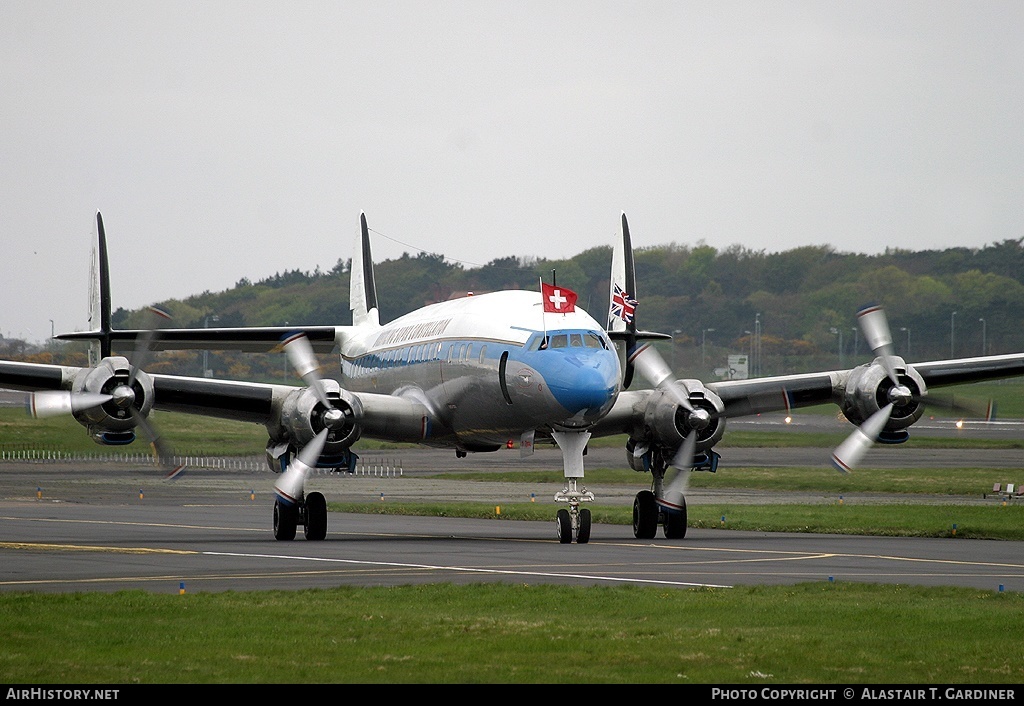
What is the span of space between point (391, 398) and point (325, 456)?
2.34m

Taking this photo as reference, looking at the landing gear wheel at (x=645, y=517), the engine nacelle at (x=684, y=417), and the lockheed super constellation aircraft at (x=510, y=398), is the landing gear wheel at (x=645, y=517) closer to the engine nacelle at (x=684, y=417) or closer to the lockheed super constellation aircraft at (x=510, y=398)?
the lockheed super constellation aircraft at (x=510, y=398)

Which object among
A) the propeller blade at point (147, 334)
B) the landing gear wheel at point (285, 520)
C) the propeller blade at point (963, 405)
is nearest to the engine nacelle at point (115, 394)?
the propeller blade at point (147, 334)

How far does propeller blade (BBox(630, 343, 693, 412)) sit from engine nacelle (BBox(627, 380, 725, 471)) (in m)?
0.05

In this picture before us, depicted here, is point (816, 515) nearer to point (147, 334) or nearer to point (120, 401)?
point (147, 334)

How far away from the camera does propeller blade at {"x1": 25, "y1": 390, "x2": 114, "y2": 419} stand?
25.0 metres

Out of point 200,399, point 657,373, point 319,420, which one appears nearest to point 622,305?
point 657,373

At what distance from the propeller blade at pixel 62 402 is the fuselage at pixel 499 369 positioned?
22.0ft

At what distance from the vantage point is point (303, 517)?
27047 mm

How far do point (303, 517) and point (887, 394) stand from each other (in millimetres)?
11821

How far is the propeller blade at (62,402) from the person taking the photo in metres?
25.0

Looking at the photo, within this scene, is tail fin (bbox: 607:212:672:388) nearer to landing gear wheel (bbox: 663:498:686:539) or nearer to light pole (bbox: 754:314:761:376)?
landing gear wheel (bbox: 663:498:686:539)

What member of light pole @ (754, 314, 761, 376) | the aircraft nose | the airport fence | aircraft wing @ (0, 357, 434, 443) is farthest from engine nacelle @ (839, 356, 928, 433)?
light pole @ (754, 314, 761, 376)
